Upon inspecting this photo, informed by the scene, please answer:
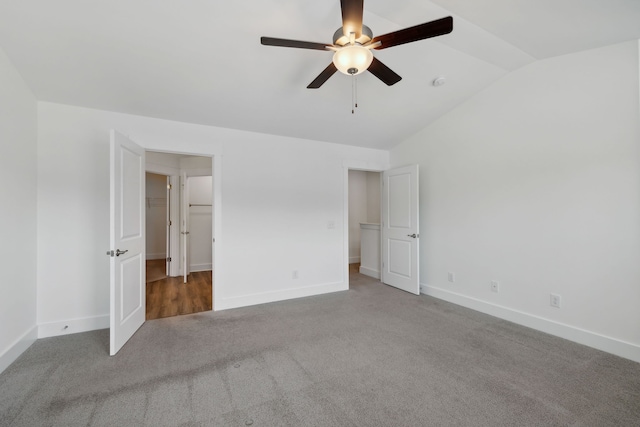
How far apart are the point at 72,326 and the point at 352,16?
3862 mm

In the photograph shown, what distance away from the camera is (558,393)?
1.92 meters

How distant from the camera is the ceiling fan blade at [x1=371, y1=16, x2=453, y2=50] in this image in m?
1.57

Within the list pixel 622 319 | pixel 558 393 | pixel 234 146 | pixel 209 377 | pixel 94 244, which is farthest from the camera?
pixel 234 146

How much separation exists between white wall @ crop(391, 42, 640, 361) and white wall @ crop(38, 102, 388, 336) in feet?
5.47

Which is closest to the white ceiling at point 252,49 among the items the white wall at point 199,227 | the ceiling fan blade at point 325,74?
the ceiling fan blade at point 325,74

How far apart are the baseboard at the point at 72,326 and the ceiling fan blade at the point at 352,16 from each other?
3.63 meters

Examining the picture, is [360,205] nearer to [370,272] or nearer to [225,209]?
[370,272]

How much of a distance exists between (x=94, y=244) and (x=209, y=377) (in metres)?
2.04

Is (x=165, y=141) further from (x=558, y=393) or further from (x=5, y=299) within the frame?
(x=558, y=393)

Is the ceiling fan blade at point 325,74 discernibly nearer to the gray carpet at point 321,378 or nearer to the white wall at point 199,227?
the gray carpet at point 321,378

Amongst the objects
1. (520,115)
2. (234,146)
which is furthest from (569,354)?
(234,146)

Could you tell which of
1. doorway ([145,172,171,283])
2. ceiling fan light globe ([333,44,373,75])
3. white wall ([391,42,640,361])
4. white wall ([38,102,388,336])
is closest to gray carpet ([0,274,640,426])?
white wall ([391,42,640,361])

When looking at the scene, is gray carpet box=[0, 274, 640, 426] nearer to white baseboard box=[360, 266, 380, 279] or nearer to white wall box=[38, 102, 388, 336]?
white wall box=[38, 102, 388, 336]

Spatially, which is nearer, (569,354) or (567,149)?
(569,354)
